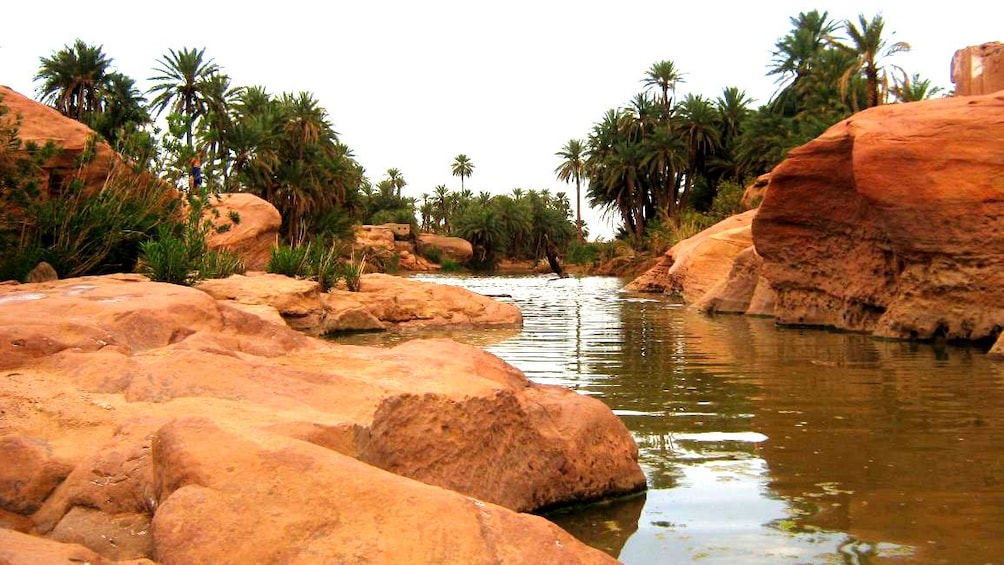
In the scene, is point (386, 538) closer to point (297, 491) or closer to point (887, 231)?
point (297, 491)

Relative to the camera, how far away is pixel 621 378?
7.35 m

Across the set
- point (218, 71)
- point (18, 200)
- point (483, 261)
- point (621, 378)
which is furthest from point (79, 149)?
point (483, 261)

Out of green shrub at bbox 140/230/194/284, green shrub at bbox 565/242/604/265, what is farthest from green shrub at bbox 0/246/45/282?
green shrub at bbox 565/242/604/265

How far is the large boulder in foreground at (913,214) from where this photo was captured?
9.30 m

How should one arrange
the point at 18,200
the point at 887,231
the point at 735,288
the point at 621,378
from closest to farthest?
the point at 621,378 → the point at 18,200 → the point at 887,231 → the point at 735,288

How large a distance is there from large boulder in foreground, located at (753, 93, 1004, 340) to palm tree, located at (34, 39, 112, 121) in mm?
35103

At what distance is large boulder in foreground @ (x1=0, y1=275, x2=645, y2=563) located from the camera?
238 cm

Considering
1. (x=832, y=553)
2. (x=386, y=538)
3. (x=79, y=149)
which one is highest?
(x=79, y=149)

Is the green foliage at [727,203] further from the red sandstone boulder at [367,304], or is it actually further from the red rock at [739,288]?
the red sandstone boulder at [367,304]

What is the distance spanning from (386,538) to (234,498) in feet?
1.46

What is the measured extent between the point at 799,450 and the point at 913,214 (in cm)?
606

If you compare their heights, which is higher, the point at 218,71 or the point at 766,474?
the point at 218,71

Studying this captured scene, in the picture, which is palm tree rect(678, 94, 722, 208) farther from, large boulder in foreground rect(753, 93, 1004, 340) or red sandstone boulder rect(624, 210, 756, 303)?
large boulder in foreground rect(753, 93, 1004, 340)

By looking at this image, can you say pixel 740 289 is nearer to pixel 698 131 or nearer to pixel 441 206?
pixel 698 131
